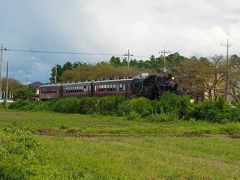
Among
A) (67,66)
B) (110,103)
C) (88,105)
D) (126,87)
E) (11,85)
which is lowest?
(88,105)

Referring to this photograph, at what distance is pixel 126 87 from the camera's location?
46.7 metres

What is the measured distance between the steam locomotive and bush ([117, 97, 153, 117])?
3.02m

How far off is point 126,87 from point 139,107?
28.7ft

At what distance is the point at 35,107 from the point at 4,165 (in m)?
50.2

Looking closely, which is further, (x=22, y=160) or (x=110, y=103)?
(x=110, y=103)

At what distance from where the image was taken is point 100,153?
527 inches

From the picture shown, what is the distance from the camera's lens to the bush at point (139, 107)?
3759 cm

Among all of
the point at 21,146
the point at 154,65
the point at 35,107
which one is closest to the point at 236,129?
the point at 21,146

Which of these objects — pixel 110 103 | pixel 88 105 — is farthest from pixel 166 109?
pixel 88 105

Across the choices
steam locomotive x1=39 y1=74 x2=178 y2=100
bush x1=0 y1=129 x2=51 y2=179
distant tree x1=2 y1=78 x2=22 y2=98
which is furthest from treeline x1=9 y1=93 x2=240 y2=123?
distant tree x1=2 y1=78 x2=22 y2=98

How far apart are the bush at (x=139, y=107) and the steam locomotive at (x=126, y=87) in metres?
3.02

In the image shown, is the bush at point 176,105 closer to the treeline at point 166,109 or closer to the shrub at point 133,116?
the treeline at point 166,109

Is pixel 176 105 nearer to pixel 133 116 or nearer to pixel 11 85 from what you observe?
pixel 133 116

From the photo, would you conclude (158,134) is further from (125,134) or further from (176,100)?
(176,100)
